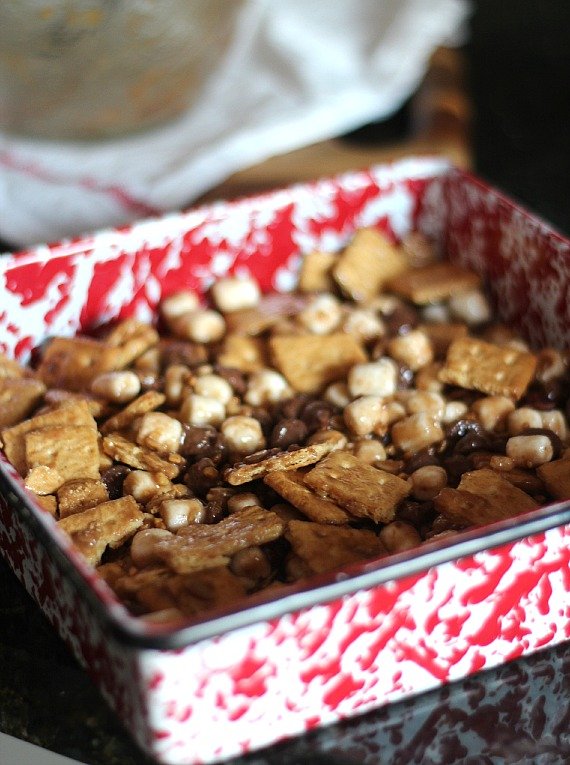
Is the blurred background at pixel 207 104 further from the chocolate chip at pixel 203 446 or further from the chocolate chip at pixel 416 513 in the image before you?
the chocolate chip at pixel 416 513

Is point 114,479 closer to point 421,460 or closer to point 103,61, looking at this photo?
point 421,460

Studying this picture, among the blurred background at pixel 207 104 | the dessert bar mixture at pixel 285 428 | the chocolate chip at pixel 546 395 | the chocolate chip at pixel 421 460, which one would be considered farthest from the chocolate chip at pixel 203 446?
the blurred background at pixel 207 104

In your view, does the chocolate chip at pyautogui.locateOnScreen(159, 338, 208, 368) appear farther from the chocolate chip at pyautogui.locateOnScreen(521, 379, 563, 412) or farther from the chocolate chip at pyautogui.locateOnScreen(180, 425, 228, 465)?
the chocolate chip at pyautogui.locateOnScreen(521, 379, 563, 412)

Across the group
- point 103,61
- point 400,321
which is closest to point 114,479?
point 400,321

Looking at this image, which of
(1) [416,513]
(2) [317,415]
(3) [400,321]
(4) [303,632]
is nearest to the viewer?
(4) [303,632]

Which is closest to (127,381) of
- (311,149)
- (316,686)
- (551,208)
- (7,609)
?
(7,609)

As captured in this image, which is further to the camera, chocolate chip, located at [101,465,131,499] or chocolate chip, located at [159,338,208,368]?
chocolate chip, located at [159,338,208,368]

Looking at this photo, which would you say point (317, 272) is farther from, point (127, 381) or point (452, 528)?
point (452, 528)

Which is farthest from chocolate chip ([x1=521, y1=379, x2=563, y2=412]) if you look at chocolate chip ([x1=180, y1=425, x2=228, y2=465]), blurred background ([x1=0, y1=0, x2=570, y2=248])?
blurred background ([x1=0, y1=0, x2=570, y2=248])
